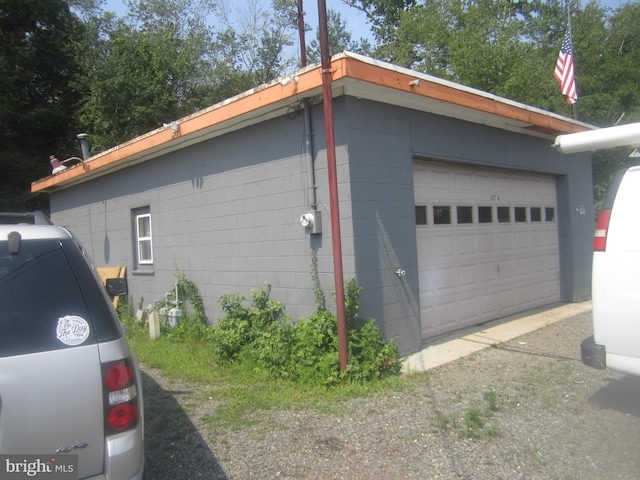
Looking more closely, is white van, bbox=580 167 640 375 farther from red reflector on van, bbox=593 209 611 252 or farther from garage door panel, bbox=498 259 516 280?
garage door panel, bbox=498 259 516 280

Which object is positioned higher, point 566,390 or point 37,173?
point 37,173

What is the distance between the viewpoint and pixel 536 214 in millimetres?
9312

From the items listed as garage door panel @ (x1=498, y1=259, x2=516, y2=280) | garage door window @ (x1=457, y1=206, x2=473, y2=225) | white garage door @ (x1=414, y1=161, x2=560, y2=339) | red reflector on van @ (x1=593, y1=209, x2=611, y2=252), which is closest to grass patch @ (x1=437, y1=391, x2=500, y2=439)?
red reflector on van @ (x1=593, y1=209, x2=611, y2=252)

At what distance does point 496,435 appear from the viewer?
4.07 metres

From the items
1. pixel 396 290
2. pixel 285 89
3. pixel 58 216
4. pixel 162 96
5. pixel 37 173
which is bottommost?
pixel 396 290

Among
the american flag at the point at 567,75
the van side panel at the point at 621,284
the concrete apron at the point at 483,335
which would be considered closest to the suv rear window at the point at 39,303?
the van side panel at the point at 621,284

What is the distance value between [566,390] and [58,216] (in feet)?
39.8

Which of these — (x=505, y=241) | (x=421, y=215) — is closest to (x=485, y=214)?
(x=505, y=241)

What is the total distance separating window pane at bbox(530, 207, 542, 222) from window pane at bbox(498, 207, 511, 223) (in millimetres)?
887

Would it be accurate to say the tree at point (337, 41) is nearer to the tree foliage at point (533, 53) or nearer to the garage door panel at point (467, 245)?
the tree foliage at point (533, 53)

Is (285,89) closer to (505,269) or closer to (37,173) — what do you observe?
(505,269)

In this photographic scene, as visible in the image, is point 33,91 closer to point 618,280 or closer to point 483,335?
point 483,335

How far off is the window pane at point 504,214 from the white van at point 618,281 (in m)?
4.17

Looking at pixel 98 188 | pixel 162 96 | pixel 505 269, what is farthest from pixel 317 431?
pixel 162 96
